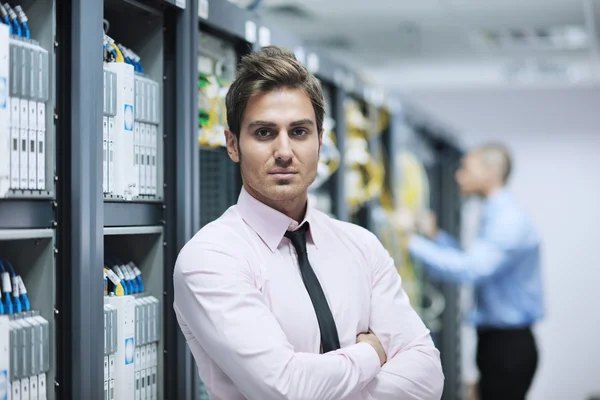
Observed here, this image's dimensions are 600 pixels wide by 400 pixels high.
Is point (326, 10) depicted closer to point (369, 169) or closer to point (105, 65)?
point (369, 169)

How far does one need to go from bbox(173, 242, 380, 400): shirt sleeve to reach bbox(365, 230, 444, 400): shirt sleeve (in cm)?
17

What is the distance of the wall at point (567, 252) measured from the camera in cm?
801

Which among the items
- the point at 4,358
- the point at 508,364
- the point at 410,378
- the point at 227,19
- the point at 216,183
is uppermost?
the point at 227,19

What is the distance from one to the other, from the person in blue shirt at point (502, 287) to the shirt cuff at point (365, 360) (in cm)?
249

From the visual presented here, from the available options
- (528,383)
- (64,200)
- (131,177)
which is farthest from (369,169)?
(64,200)

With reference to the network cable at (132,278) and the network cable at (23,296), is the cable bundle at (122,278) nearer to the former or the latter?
the network cable at (132,278)

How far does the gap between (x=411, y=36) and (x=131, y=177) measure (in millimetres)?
5024

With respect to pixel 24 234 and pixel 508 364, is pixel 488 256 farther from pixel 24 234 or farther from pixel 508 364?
pixel 24 234

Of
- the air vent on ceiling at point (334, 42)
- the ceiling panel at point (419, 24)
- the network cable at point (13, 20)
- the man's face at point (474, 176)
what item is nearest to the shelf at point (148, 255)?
the network cable at point (13, 20)

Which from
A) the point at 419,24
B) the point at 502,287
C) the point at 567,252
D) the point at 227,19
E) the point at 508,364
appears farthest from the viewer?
the point at 567,252

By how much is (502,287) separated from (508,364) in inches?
17.2

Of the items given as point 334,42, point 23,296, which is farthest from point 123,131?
point 334,42

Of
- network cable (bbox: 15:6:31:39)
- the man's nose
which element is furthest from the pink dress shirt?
network cable (bbox: 15:6:31:39)

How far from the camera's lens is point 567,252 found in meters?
8.13
